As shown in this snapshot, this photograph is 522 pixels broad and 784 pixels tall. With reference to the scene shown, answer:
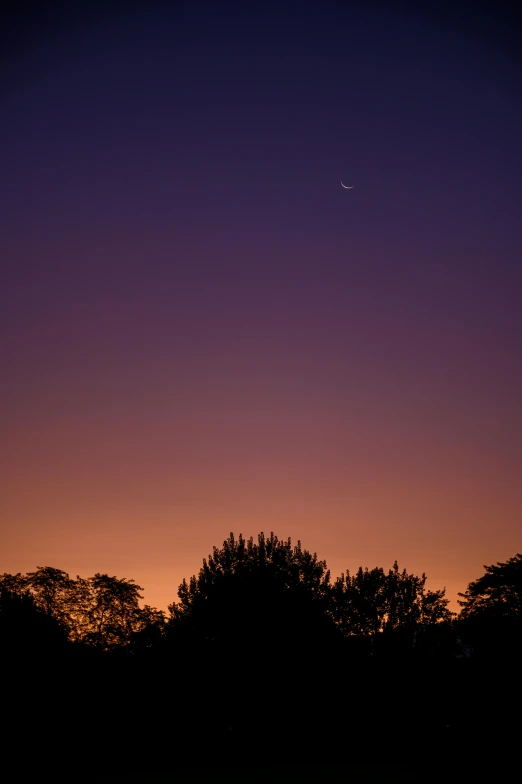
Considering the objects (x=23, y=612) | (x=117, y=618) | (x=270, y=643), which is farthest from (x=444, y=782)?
(x=117, y=618)

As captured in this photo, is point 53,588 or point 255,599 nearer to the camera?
point 255,599

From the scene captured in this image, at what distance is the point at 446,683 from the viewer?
59188 mm

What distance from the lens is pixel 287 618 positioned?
5938cm

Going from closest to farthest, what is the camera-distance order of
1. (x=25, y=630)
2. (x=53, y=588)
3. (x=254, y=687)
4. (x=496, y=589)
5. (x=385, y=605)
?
(x=25, y=630) < (x=254, y=687) < (x=385, y=605) < (x=496, y=589) < (x=53, y=588)

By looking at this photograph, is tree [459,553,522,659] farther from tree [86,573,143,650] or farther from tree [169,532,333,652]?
tree [86,573,143,650]

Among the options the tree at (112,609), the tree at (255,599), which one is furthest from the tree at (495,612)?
the tree at (112,609)

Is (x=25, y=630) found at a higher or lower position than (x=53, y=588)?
lower

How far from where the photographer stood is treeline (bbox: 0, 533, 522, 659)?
57.9 metres

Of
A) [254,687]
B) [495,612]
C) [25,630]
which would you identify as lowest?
[254,687]

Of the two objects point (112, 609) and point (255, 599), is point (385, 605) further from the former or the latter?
point (112, 609)

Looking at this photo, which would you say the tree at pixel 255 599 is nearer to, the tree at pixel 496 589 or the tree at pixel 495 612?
the tree at pixel 495 612

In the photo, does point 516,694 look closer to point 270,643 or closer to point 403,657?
point 403,657

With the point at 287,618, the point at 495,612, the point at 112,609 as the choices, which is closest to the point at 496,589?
the point at 495,612

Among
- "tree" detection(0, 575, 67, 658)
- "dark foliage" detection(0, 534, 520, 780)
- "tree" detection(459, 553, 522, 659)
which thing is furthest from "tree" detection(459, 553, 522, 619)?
"tree" detection(0, 575, 67, 658)
